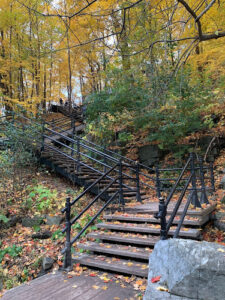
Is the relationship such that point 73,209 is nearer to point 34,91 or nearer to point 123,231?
point 123,231

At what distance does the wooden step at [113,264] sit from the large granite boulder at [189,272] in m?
0.80

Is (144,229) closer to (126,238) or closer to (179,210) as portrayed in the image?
(126,238)

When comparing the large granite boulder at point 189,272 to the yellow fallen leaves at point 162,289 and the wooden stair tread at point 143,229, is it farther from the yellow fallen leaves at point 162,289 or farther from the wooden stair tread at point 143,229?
the wooden stair tread at point 143,229

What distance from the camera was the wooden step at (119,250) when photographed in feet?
13.6

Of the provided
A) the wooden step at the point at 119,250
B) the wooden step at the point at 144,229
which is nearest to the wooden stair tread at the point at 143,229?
the wooden step at the point at 144,229

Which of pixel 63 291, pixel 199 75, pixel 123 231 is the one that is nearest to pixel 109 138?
pixel 199 75

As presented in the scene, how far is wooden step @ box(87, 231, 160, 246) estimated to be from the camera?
4.41 metres

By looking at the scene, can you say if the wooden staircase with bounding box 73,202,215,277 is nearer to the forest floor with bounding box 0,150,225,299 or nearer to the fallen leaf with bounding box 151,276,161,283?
the forest floor with bounding box 0,150,225,299

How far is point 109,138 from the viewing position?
11.9 meters

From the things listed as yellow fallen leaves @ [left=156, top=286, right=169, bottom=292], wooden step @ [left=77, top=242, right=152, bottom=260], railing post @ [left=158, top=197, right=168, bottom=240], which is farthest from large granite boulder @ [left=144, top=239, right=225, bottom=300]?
wooden step @ [left=77, top=242, right=152, bottom=260]

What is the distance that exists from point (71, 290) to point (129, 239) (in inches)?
58.6

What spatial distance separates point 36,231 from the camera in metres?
6.24

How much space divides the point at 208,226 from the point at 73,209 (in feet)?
12.1

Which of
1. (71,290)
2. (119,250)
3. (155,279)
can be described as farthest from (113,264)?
(155,279)
